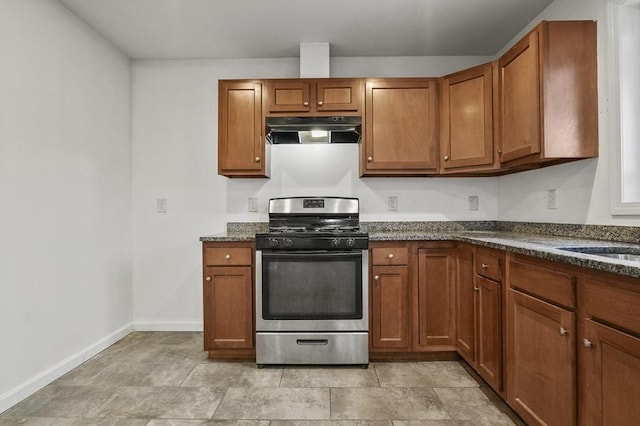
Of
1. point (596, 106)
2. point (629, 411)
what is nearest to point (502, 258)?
point (629, 411)

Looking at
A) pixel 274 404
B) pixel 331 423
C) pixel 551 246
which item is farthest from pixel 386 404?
pixel 551 246

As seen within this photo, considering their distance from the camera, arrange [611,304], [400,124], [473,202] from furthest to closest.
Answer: [473,202] < [400,124] < [611,304]

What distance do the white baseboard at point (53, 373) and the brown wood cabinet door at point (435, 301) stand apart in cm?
252

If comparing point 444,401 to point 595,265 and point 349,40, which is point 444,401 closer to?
point 595,265

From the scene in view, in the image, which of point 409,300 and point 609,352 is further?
point 409,300

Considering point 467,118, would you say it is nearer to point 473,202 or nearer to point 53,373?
point 473,202

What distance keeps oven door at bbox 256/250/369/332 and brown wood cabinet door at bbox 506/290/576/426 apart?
0.98 m

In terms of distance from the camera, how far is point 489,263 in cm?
204

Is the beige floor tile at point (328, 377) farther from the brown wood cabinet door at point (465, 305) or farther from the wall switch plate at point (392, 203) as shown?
the wall switch plate at point (392, 203)

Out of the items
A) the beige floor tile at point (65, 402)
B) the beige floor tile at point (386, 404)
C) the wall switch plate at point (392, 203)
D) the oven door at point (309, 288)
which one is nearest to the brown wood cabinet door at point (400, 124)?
the wall switch plate at point (392, 203)

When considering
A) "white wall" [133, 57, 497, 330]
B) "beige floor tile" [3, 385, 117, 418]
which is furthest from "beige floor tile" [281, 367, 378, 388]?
"white wall" [133, 57, 497, 330]

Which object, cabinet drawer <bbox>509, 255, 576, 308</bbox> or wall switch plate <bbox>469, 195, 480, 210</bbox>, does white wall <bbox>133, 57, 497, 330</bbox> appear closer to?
wall switch plate <bbox>469, 195, 480, 210</bbox>

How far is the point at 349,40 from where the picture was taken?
2871 mm

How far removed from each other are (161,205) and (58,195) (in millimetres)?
950
